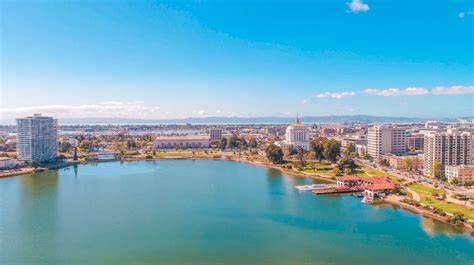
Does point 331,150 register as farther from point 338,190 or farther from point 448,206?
point 448,206

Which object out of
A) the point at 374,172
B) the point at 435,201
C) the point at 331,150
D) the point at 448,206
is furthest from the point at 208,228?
the point at 331,150

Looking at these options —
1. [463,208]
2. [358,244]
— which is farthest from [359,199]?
[358,244]

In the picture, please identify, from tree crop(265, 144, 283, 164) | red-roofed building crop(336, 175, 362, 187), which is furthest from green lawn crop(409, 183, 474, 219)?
tree crop(265, 144, 283, 164)

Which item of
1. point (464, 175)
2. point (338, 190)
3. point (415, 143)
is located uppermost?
point (415, 143)

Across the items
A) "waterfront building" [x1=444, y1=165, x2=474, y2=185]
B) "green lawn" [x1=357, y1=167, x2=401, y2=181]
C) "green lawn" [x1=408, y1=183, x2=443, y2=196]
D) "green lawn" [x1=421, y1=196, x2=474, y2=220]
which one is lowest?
"green lawn" [x1=421, y1=196, x2=474, y2=220]

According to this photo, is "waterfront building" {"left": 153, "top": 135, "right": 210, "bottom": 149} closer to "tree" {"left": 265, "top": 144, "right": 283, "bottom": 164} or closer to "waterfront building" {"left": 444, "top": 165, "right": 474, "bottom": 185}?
"tree" {"left": 265, "top": 144, "right": 283, "bottom": 164}

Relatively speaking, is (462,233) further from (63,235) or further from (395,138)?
(395,138)

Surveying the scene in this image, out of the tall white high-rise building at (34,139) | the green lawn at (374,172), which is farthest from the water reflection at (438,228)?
the tall white high-rise building at (34,139)
